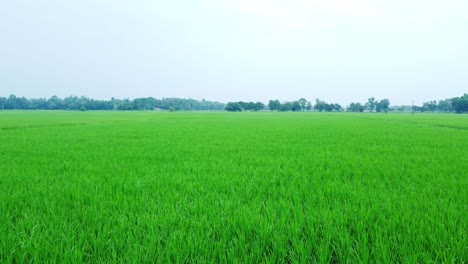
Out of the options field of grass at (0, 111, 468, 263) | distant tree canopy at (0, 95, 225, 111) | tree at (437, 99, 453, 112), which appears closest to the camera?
field of grass at (0, 111, 468, 263)

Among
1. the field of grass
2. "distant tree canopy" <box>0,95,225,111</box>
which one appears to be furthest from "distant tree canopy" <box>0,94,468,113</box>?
the field of grass

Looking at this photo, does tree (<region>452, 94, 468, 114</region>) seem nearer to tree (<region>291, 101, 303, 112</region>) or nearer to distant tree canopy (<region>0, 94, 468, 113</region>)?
distant tree canopy (<region>0, 94, 468, 113</region>)

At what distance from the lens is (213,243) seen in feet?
6.90

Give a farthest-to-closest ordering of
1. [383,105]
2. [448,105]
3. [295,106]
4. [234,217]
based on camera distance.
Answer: [295,106], [383,105], [448,105], [234,217]

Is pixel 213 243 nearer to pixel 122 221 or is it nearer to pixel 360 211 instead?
pixel 122 221

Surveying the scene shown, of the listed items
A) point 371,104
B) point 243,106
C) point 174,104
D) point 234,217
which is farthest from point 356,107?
point 234,217

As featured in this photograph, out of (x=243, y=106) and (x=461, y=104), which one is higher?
(x=461, y=104)

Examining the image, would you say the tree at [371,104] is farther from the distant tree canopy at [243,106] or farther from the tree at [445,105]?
the distant tree canopy at [243,106]

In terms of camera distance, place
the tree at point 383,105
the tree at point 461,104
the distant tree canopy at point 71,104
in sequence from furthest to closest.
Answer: the tree at point 383,105 < the distant tree canopy at point 71,104 < the tree at point 461,104

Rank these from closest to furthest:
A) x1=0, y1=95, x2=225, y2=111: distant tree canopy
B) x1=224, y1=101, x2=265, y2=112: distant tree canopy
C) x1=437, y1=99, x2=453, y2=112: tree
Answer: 1. x1=437, y1=99, x2=453, y2=112: tree
2. x1=0, y1=95, x2=225, y2=111: distant tree canopy
3. x1=224, y1=101, x2=265, y2=112: distant tree canopy

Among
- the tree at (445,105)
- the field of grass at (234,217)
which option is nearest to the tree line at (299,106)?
the tree at (445,105)

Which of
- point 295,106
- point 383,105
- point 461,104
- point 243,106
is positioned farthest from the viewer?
point 295,106

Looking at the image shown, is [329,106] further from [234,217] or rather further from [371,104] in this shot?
[234,217]

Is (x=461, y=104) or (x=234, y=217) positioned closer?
(x=234, y=217)
